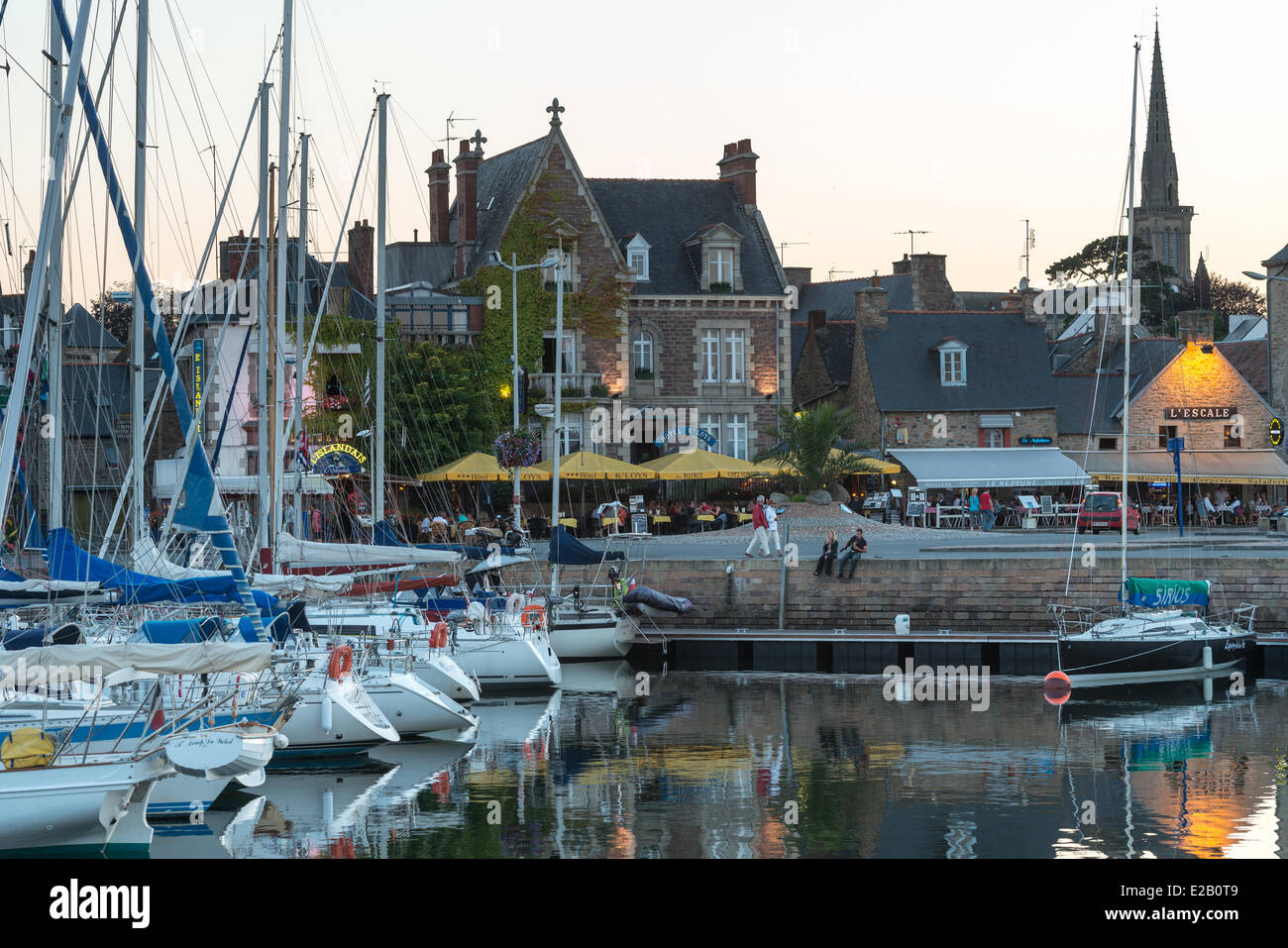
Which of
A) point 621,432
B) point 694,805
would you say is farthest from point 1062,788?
point 621,432

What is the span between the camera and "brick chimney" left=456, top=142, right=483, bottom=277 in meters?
55.3

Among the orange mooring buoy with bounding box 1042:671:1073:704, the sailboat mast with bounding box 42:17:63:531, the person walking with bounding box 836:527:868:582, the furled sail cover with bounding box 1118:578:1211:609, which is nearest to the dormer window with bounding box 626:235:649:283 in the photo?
the person walking with bounding box 836:527:868:582

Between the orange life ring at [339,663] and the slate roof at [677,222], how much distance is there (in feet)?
107

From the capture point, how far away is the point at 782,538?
138 feet

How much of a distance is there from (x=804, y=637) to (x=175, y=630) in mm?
16602

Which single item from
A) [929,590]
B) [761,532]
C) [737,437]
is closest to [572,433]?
[737,437]

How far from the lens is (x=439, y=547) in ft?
112

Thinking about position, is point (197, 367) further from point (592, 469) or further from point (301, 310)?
point (301, 310)

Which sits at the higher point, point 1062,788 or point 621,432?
point 621,432

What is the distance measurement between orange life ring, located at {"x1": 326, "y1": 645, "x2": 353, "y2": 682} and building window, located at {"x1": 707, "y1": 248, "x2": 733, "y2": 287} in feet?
111

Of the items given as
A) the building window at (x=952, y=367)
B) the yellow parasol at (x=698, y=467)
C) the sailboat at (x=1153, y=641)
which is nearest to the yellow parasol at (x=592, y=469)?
the yellow parasol at (x=698, y=467)

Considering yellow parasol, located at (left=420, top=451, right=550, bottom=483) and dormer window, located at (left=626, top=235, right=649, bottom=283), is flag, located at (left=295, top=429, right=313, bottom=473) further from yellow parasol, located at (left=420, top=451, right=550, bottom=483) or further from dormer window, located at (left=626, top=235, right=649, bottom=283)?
dormer window, located at (left=626, top=235, right=649, bottom=283)

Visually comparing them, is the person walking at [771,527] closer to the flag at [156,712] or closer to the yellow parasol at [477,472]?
the yellow parasol at [477,472]

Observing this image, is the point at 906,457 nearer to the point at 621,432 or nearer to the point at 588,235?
the point at 621,432
